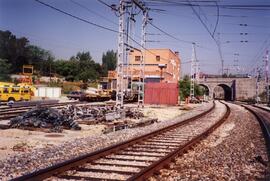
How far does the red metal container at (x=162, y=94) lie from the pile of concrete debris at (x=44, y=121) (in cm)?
3144

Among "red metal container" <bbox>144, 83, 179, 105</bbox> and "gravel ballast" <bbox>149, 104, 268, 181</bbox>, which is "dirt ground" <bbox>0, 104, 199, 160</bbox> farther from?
"red metal container" <bbox>144, 83, 179, 105</bbox>

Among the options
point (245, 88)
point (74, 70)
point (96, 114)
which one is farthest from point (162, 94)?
point (74, 70)

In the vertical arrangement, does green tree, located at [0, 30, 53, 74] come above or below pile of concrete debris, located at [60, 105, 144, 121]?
above

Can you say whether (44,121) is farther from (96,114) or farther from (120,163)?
(120,163)

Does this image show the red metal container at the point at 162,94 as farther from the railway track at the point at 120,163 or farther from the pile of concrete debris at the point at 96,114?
the railway track at the point at 120,163

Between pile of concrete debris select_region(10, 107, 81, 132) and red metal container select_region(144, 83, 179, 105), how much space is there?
31.4 metres

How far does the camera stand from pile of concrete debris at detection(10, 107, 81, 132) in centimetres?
1884

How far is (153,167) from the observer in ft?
30.9

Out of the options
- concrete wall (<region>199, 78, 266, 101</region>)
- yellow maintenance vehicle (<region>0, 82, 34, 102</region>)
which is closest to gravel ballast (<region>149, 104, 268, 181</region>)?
yellow maintenance vehicle (<region>0, 82, 34, 102</region>)

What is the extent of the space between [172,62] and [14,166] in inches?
3754

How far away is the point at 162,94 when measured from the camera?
51.1 meters

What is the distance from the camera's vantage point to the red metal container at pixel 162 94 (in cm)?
5078

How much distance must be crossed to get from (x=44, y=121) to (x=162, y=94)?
107 feet

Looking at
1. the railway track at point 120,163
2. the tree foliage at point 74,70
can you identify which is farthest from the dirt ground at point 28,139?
the tree foliage at point 74,70
